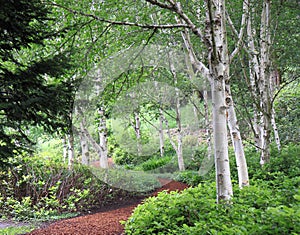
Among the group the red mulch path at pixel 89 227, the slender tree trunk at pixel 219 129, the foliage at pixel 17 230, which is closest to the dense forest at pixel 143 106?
the slender tree trunk at pixel 219 129

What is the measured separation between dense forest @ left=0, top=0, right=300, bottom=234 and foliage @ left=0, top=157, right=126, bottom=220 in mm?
34

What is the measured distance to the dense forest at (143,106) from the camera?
2.96 m

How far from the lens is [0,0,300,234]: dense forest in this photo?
9.70ft

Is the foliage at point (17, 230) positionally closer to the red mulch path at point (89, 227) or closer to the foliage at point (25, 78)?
the red mulch path at point (89, 227)

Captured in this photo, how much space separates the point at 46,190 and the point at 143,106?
3.56m

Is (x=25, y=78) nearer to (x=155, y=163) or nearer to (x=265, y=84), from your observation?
A: (x=265, y=84)

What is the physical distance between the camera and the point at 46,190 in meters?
7.04

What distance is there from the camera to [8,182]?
6930 millimetres

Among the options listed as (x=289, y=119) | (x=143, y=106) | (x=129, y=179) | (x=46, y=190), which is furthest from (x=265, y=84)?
(x=46, y=190)

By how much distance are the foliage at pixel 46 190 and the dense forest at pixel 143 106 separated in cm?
3

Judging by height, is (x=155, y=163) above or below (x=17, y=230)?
above

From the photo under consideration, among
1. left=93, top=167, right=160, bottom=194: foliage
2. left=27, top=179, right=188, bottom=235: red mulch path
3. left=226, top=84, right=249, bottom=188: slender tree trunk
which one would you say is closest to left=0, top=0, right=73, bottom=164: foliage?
left=27, top=179, right=188, bottom=235: red mulch path

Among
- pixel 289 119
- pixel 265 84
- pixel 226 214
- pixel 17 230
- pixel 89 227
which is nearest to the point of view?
pixel 226 214

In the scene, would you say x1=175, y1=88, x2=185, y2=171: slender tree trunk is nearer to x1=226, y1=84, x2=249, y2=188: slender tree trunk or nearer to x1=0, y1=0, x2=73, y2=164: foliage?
x1=226, y1=84, x2=249, y2=188: slender tree trunk
